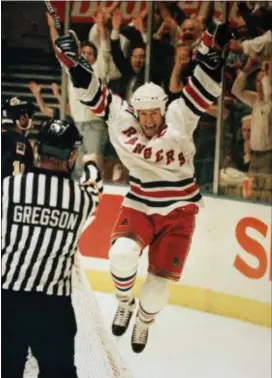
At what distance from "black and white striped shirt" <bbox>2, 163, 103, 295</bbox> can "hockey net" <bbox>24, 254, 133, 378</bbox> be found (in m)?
0.08

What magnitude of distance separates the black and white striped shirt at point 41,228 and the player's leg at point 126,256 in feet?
0.48

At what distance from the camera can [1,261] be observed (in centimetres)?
255

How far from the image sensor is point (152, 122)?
2.51 meters

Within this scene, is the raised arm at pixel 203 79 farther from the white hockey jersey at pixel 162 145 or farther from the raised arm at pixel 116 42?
the raised arm at pixel 116 42

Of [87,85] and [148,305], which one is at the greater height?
[87,85]

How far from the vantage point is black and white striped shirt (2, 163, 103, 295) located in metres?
2.50

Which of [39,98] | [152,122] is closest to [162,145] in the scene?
[152,122]

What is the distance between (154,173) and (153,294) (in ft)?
1.36

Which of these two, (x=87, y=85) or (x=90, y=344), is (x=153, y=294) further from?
(x=87, y=85)

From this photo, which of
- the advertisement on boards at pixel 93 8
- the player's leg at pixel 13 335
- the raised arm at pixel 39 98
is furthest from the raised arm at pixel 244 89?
the player's leg at pixel 13 335

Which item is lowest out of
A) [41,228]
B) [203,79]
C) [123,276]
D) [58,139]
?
[123,276]

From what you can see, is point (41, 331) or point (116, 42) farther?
point (116, 42)

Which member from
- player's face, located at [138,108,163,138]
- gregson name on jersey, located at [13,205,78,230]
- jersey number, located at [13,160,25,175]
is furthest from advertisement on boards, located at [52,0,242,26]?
gregson name on jersey, located at [13,205,78,230]

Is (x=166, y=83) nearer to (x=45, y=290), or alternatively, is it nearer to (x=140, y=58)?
(x=140, y=58)
